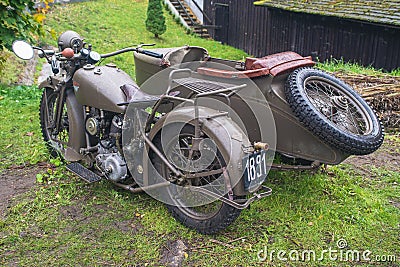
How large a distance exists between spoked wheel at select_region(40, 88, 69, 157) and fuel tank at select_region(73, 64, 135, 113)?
1.99 feet

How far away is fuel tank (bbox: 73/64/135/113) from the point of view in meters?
3.84

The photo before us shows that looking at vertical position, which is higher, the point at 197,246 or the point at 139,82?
the point at 139,82

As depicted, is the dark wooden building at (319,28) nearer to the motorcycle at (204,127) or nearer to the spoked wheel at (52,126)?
the motorcycle at (204,127)

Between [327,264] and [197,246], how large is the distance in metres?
0.95

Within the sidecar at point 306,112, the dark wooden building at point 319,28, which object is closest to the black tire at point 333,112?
the sidecar at point 306,112

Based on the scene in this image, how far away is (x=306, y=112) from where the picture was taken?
3549mm

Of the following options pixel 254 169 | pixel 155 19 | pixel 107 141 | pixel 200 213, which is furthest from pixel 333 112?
pixel 155 19

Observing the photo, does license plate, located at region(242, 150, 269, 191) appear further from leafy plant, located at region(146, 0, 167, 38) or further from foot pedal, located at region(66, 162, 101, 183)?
leafy plant, located at region(146, 0, 167, 38)

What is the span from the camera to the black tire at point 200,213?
3.29m

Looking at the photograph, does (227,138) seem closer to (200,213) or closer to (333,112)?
(200,213)

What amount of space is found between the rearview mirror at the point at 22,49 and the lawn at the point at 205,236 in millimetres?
1227

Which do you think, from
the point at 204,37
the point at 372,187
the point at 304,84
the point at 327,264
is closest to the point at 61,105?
the point at 304,84

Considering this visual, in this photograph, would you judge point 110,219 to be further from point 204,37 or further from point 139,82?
point 204,37

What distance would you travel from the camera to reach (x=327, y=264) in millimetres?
3193
